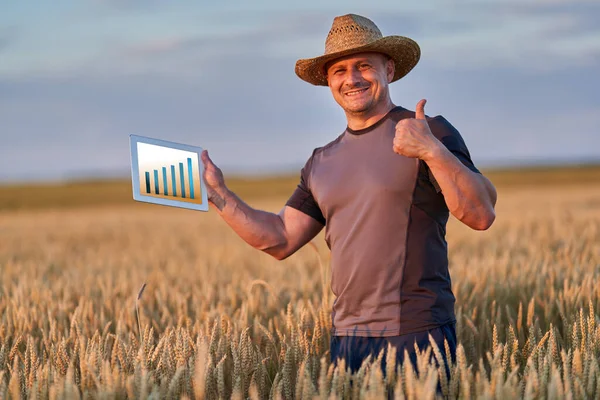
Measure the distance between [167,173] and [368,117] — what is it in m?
0.90

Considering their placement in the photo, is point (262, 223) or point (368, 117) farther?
point (262, 223)

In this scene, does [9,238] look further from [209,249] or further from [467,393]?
[467,393]

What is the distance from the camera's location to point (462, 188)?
2.92m

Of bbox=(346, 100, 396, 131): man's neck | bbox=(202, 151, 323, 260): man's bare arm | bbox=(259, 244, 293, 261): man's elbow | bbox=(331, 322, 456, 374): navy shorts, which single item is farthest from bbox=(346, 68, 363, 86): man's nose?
bbox=(331, 322, 456, 374): navy shorts

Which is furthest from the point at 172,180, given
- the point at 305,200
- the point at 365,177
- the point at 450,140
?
the point at 450,140

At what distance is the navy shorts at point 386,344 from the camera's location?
307cm

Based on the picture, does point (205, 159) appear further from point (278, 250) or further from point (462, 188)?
A: point (462, 188)

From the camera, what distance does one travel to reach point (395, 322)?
308cm

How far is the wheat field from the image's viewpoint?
97.8 inches

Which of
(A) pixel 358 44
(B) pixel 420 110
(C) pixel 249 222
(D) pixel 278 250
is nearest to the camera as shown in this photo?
(B) pixel 420 110

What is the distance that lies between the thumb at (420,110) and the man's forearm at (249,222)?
3.15 feet

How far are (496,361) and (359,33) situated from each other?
59.4 inches

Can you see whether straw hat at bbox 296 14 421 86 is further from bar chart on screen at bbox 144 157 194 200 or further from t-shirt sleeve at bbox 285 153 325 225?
bar chart on screen at bbox 144 157 194 200

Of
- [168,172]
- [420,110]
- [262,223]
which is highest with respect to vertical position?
[420,110]
